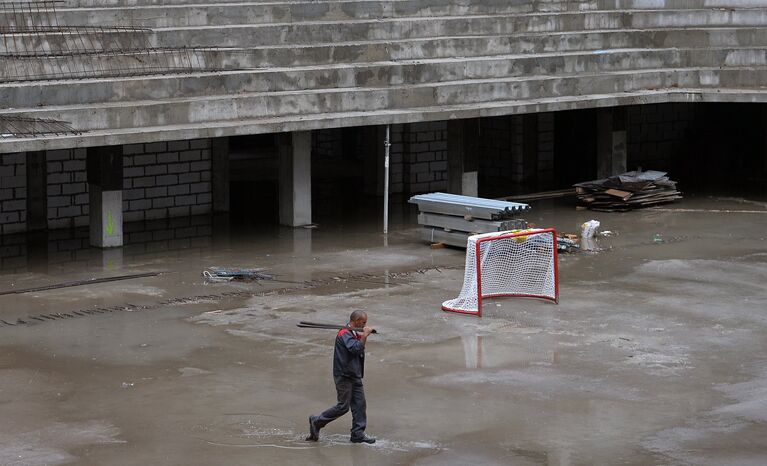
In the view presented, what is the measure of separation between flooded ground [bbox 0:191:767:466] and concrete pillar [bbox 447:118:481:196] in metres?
3.56

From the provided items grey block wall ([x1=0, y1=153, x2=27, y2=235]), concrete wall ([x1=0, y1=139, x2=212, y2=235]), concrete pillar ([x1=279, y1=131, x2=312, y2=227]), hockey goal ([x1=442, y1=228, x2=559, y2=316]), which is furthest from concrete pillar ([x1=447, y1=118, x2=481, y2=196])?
grey block wall ([x1=0, y1=153, x2=27, y2=235])

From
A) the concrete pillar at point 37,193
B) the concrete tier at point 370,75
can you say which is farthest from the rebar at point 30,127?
the concrete pillar at point 37,193

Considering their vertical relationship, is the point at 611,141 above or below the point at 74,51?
below

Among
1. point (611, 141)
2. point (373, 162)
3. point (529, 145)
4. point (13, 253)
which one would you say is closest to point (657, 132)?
point (529, 145)

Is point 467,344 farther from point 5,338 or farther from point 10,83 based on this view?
point 10,83

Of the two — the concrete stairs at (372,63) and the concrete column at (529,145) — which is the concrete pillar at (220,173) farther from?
the concrete column at (529,145)

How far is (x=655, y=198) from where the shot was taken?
2956 centimetres

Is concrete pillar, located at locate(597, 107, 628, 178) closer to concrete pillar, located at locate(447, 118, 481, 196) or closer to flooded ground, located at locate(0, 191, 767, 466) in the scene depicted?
concrete pillar, located at locate(447, 118, 481, 196)

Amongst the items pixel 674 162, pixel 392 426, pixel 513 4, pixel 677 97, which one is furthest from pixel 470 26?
pixel 392 426

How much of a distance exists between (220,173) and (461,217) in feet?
23.3

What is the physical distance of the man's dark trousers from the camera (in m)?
13.6

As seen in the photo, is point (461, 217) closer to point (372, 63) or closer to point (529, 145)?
point (372, 63)

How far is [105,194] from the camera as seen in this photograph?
24406 millimetres

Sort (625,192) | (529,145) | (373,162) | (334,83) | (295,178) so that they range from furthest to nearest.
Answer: (529,145), (373,162), (625,192), (295,178), (334,83)
